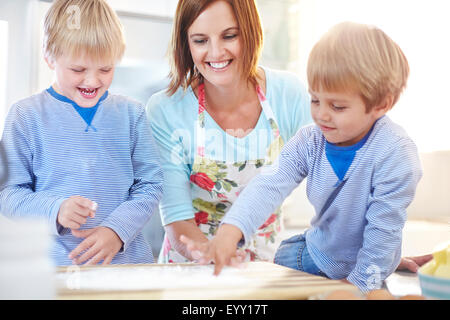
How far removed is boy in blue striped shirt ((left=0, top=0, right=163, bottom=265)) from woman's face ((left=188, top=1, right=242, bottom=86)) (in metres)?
0.09

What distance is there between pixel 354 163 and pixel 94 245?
0.97 ft

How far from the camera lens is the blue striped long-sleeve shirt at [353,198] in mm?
514

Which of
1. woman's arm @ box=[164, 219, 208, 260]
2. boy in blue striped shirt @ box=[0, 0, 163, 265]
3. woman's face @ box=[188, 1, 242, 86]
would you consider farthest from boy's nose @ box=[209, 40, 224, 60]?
woman's arm @ box=[164, 219, 208, 260]

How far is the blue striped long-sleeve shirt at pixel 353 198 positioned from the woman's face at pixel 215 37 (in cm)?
13

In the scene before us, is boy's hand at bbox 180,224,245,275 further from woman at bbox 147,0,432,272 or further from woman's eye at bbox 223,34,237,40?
woman's eye at bbox 223,34,237,40

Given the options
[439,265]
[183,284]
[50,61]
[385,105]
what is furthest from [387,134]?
[50,61]

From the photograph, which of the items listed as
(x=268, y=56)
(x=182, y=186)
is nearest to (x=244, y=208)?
(x=182, y=186)

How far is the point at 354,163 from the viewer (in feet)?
1.73

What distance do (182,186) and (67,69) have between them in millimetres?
192

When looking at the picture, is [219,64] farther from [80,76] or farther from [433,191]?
[433,191]

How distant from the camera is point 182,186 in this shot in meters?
0.61

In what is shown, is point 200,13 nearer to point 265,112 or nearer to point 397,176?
point 265,112

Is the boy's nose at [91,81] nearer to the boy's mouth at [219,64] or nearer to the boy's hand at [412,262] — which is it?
the boy's mouth at [219,64]

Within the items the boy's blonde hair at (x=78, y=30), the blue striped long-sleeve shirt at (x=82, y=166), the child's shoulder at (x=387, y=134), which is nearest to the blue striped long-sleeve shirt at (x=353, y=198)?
the child's shoulder at (x=387, y=134)
